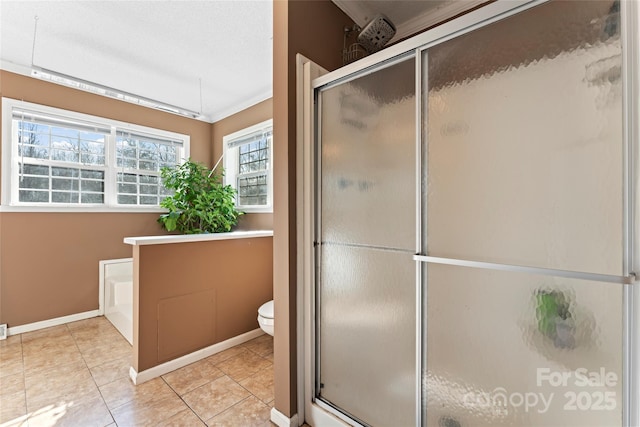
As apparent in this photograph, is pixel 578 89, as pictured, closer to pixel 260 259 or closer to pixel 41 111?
pixel 260 259

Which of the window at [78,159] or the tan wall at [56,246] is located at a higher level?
the window at [78,159]

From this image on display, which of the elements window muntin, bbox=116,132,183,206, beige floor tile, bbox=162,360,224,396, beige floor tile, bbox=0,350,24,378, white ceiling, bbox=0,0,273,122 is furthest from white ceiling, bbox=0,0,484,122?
beige floor tile, bbox=162,360,224,396

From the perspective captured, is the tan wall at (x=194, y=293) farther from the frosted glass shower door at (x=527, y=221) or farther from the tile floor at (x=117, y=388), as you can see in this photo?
the frosted glass shower door at (x=527, y=221)

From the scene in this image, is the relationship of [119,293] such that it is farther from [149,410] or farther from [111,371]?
[149,410]

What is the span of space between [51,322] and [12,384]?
1167mm

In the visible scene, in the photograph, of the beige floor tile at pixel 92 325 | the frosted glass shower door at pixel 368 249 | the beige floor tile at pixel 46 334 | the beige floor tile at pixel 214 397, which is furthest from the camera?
the beige floor tile at pixel 92 325

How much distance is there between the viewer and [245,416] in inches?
63.0

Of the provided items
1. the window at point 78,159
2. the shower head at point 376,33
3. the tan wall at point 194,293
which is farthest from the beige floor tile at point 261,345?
the shower head at point 376,33

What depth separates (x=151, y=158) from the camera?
3.59m

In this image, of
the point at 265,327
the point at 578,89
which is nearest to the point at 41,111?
the point at 265,327

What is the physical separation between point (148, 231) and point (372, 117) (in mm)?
3351

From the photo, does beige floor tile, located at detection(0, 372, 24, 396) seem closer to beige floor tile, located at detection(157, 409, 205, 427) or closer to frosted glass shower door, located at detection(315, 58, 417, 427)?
beige floor tile, located at detection(157, 409, 205, 427)

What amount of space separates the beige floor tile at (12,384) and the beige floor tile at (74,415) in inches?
15.9

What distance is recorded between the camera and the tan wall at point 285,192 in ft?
4.95
